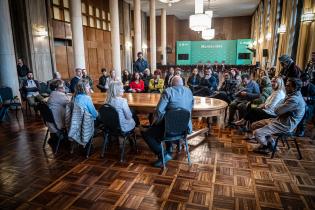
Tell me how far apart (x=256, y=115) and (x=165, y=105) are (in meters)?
2.13

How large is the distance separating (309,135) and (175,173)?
3.04m

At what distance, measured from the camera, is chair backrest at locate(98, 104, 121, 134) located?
313cm

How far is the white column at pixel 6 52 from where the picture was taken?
6.64 m

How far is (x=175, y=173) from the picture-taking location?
2.98 meters

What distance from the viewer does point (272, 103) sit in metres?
3.90

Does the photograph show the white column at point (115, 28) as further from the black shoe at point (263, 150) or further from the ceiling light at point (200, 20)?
the black shoe at point (263, 150)

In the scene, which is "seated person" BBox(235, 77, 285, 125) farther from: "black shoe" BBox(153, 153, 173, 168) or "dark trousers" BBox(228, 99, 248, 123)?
"black shoe" BBox(153, 153, 173, 168)

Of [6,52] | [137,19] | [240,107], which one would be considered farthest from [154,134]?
[137,19]

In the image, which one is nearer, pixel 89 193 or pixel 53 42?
pixel 89 193

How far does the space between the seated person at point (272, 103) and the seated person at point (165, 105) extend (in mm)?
1619

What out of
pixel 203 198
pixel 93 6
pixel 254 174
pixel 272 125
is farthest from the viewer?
pixel 93 6

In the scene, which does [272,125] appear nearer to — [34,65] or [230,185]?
[230,185]

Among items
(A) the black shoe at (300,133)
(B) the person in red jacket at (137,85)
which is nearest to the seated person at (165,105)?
(A) the black shoe at (300,133)

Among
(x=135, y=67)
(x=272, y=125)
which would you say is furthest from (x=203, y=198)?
(x=135, y=67)
